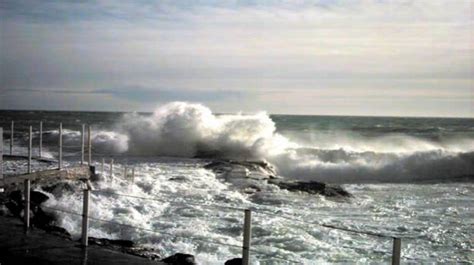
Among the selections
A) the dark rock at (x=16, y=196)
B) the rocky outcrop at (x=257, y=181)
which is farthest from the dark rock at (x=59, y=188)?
the rocky outcrop at (x=257, y=181)

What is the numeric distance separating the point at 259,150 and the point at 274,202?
62.2 ft

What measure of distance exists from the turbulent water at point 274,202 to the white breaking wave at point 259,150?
0.07 metres

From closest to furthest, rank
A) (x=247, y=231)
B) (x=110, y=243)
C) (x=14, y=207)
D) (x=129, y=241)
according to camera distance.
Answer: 1. (x=247, y=231)
2. (x=110, y=243)
3. (x=129, y=241)
4. (x=14, y=207)

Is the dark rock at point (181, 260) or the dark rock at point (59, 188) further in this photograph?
the dark rock at point (59, 188)

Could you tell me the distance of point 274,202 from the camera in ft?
57.3

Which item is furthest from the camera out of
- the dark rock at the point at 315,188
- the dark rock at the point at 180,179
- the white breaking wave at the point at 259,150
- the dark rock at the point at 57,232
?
the white breaking wave at the point at 259,150

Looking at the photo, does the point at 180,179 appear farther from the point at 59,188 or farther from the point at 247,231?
the point at 247,231

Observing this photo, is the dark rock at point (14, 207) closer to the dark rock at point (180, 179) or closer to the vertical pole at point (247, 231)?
the vertical pole at point (247, 231)

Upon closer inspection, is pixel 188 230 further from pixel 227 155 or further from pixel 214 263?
pixel 227 155

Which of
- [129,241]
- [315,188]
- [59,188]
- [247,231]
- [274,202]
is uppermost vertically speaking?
[247,231]

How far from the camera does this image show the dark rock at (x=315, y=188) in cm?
1961

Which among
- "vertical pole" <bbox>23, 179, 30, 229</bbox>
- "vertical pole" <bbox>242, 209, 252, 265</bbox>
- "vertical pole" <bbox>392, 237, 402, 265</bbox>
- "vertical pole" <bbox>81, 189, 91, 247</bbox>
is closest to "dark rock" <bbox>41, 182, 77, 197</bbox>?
"vertical pole" <bbox>23, 179, 30, 229</bbox>

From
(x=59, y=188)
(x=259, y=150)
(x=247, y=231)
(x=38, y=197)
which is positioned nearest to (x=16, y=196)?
(x=38, y=197)

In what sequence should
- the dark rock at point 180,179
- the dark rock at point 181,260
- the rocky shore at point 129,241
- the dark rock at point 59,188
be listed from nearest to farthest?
the dark rock at point 181,260
the rocky shore at point 129,241
the dark rock at point 59,188
the dark rock at point 180,179
